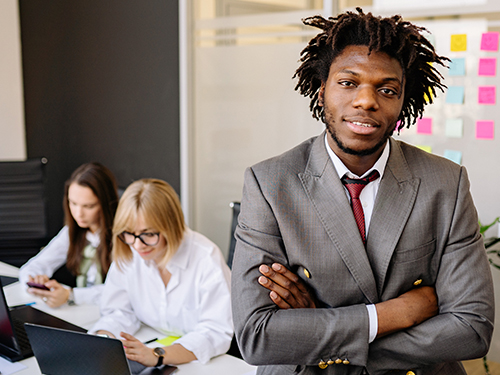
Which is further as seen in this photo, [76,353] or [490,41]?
[490,41]

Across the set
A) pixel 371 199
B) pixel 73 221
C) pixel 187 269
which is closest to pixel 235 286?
pixel 371 199

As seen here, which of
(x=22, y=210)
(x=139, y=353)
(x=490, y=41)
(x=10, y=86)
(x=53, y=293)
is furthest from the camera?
(x=10, y=86)

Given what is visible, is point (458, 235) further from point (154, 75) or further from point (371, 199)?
point (154, 75)

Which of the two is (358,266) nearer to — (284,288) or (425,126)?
(284,288)

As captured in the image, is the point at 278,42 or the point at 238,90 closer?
the point at 278,42

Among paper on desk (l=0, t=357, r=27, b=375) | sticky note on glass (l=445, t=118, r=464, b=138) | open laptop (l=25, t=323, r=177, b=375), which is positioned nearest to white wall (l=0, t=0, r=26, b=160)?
paper on desk (l=0, t=357, r=27, b=375)

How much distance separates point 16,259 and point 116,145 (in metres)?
1.26

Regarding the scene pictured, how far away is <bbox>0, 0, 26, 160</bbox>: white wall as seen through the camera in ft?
14.5

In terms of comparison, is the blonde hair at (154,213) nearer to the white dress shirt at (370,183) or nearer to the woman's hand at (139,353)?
the woman's hand at (139,353)

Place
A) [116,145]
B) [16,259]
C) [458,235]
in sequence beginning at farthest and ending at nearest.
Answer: [116,145], [16,259], [458,235]

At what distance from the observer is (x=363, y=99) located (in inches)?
46.5

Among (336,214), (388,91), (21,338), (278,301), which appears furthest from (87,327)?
(388,91)

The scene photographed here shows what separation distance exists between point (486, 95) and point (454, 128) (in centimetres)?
23

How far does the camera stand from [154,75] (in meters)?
4.09
